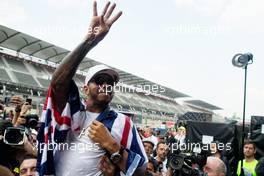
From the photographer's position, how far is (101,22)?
1.80 m

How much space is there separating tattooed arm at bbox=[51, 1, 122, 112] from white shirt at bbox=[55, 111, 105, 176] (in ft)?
0.65

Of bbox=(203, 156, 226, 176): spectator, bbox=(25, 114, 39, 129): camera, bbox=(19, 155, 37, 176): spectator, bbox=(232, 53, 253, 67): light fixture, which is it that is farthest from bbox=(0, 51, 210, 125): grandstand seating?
bbox=(19, 155, 37, 176): spectator

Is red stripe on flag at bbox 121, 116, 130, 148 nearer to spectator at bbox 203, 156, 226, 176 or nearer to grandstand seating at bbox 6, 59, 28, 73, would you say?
spectator at bbox 203, 156, 226, 176

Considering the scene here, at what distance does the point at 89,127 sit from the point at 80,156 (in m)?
0.15

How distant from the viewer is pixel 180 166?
387cm

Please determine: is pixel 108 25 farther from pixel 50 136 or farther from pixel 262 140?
pixel 262 140

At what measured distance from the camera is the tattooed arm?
171cm

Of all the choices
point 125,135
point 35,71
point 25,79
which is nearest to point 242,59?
point 125,135

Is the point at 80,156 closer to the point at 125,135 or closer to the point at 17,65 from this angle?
the point at 125,135

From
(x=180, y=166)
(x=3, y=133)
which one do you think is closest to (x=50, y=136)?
(x=3, y=133)

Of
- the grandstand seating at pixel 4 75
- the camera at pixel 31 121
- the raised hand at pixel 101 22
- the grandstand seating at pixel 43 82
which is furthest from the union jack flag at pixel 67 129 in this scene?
the grandstand seating at pixel 43 82

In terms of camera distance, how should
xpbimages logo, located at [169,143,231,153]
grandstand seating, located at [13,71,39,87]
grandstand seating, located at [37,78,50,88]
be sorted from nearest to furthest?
xpbimages logo, located at [169,143,231,153] → grandstand seating, located at [13,71,39,87] → grandstand seating, located at [37,78,50,88]

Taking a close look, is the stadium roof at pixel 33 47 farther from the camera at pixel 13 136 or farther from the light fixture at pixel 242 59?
the camera at pixel 13 136

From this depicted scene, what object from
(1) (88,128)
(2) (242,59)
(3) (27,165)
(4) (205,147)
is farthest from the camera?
(4) (205,147)
